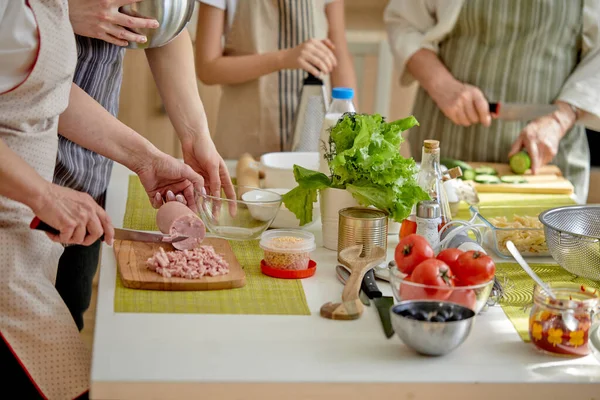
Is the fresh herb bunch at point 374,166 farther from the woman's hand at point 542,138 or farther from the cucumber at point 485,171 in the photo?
the woman's hand at point 542,138

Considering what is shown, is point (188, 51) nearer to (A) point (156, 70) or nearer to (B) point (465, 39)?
(A) point (156, 70)

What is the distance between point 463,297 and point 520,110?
136 centimetres

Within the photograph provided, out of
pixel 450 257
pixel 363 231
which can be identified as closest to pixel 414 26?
pixel 363 231

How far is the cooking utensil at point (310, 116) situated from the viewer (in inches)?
88.3

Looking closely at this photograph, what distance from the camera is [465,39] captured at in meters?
2.54

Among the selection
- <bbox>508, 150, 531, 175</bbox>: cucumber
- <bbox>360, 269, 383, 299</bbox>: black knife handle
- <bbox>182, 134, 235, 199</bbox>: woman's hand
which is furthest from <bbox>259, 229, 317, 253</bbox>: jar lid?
<bbox>508, 150, 531, 175</bbox>: cucumber

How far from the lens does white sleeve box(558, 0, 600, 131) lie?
2.39 meters

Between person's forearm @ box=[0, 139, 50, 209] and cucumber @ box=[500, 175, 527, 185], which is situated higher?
person's forearm @ box=[0, 139, 50, 209]

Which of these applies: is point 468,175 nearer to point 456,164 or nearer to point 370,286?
point 456,164

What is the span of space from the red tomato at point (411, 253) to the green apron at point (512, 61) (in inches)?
54.2

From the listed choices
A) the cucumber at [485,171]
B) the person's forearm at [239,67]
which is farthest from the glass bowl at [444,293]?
the person's forearm at [239,67]

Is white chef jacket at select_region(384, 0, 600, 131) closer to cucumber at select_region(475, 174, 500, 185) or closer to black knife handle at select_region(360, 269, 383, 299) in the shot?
cucumber at select_region(475, 174, 500, 185)

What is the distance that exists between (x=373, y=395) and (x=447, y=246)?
1.66 ft

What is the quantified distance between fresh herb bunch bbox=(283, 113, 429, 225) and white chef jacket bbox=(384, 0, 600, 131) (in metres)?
1.01
